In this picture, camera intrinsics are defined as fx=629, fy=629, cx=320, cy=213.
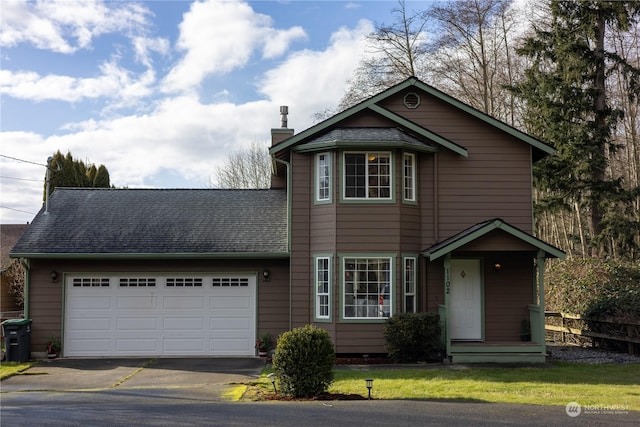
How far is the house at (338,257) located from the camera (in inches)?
587

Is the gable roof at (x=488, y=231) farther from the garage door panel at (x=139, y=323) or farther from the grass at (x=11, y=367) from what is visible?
the grass at (x=11, y=367)

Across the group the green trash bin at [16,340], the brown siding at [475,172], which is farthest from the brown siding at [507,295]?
the green trash bin at [16,340]

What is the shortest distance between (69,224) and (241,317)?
5.25 meters

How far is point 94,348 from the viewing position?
52.4ft

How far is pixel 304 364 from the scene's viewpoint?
1036 cm

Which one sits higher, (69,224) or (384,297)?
(69,224)

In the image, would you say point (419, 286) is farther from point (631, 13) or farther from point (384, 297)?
point (631, 13)

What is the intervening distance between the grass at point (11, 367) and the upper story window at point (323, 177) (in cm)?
785

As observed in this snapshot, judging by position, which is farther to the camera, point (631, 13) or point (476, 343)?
point (631, 13)

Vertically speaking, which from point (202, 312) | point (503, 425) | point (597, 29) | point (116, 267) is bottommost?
point (503, 425)

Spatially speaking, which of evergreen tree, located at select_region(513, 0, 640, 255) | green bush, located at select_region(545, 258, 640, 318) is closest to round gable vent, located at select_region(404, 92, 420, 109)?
green bush, located at select_region(545, 258, 640, 318)

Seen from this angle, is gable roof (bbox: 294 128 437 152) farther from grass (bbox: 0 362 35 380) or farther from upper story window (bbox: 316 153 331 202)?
grass (bbox: 0 362 35 380)

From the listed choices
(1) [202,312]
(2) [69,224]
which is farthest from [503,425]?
(2) [69,224]

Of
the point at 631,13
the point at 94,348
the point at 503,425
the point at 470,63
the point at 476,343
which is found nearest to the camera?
the point at 503,425
